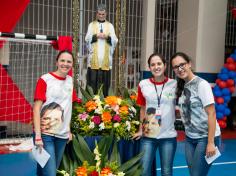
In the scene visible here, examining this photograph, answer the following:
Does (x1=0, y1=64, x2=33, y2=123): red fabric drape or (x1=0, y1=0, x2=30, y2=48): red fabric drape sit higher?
(x1=0, y1=0, x2=30, y2=48): red fabric drape

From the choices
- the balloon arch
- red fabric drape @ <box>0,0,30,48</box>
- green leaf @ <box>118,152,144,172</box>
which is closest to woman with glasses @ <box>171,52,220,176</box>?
green leaf @ <box>118,152,144,172</box>

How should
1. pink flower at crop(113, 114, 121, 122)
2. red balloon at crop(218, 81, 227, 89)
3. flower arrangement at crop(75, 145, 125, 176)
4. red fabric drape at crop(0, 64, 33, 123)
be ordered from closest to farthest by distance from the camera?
1. flower arrangement at crop(75, 145, 125, 176)
2. pink flower at crop(113, 114, 121, 122)
3. red fabric drape at crop(0, 64, 33, 123)
4. red balloon at crop(218, 81, 227, 89)

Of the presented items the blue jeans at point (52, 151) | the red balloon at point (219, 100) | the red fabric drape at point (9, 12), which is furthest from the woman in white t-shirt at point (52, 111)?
the red balloon at point (219, 100)

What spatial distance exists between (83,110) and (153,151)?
65 cm

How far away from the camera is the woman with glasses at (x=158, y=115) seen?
8.79 ft

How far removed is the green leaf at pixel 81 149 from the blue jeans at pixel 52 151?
11 centimetres

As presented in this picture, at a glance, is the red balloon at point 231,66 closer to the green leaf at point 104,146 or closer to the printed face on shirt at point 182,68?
the printed face on shirt at point 182,68

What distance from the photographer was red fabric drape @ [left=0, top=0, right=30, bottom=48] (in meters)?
5.34

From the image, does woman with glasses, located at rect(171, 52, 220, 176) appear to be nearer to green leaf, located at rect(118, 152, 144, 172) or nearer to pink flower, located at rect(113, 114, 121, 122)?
green leaf, located at rect(118, 152, 144, 172)

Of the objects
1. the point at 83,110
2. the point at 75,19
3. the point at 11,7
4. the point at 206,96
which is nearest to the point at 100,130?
the point at 83,110

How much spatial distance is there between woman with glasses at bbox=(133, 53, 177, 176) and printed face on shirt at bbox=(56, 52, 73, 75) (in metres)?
0.62

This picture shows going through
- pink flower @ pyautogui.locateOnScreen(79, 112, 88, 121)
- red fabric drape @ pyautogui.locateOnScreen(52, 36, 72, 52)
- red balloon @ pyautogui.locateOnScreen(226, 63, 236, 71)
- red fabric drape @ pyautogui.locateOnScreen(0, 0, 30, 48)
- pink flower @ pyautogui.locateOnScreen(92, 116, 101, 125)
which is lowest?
pink flower @ pyautogui.locateOnScreen(92, 116, 101, 125)

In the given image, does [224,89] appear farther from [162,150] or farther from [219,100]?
[162,150]

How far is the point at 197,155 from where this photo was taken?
8.26 feet
